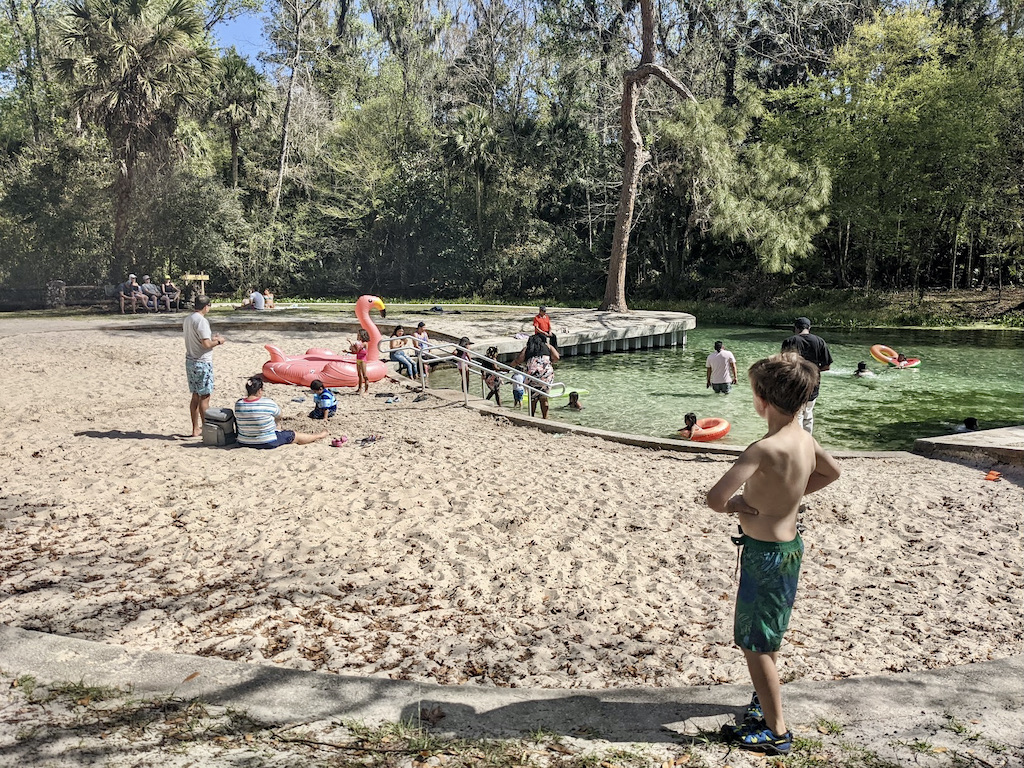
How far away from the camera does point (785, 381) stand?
124 inches

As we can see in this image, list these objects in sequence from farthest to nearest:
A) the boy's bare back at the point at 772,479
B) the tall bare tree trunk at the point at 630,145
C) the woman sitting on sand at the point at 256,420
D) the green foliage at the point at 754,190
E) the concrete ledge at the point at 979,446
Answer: the green foliage at the point at 754,190 < the tall bare tree trunk at the point at 630,145 < the concrete ledge at the point at 979,446 < the woman sitting on sand at the point at 256,420 < the boy's bare back at the point at 772,479

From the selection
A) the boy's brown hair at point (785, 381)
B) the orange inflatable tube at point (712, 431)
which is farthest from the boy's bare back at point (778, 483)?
the orange inflatable tube at point (712, 431)

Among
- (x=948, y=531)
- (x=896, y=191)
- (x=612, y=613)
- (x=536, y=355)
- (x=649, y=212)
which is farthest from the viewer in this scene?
(x=649, y=212)

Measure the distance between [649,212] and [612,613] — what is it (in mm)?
33603

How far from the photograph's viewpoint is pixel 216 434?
9.06 meters

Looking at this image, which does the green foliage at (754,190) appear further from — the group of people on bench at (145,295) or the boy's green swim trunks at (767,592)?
the boy's green swim trunks at (767,592)

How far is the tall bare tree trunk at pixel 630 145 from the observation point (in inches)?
1048

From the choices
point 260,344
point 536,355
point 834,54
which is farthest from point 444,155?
point 536,355

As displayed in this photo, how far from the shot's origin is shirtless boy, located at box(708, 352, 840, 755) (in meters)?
3.13

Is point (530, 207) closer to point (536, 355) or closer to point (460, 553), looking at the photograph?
point (536, 355)

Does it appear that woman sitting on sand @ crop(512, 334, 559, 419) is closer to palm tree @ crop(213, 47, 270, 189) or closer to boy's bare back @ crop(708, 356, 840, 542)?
boy's bare back @ crop(708, 356, 840, 542)

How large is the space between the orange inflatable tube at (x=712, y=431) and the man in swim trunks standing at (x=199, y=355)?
6.78 meters

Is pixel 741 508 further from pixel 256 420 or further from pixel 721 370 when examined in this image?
pixel 721 370

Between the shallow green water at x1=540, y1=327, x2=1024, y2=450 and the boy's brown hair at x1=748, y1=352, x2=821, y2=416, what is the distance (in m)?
8.11
